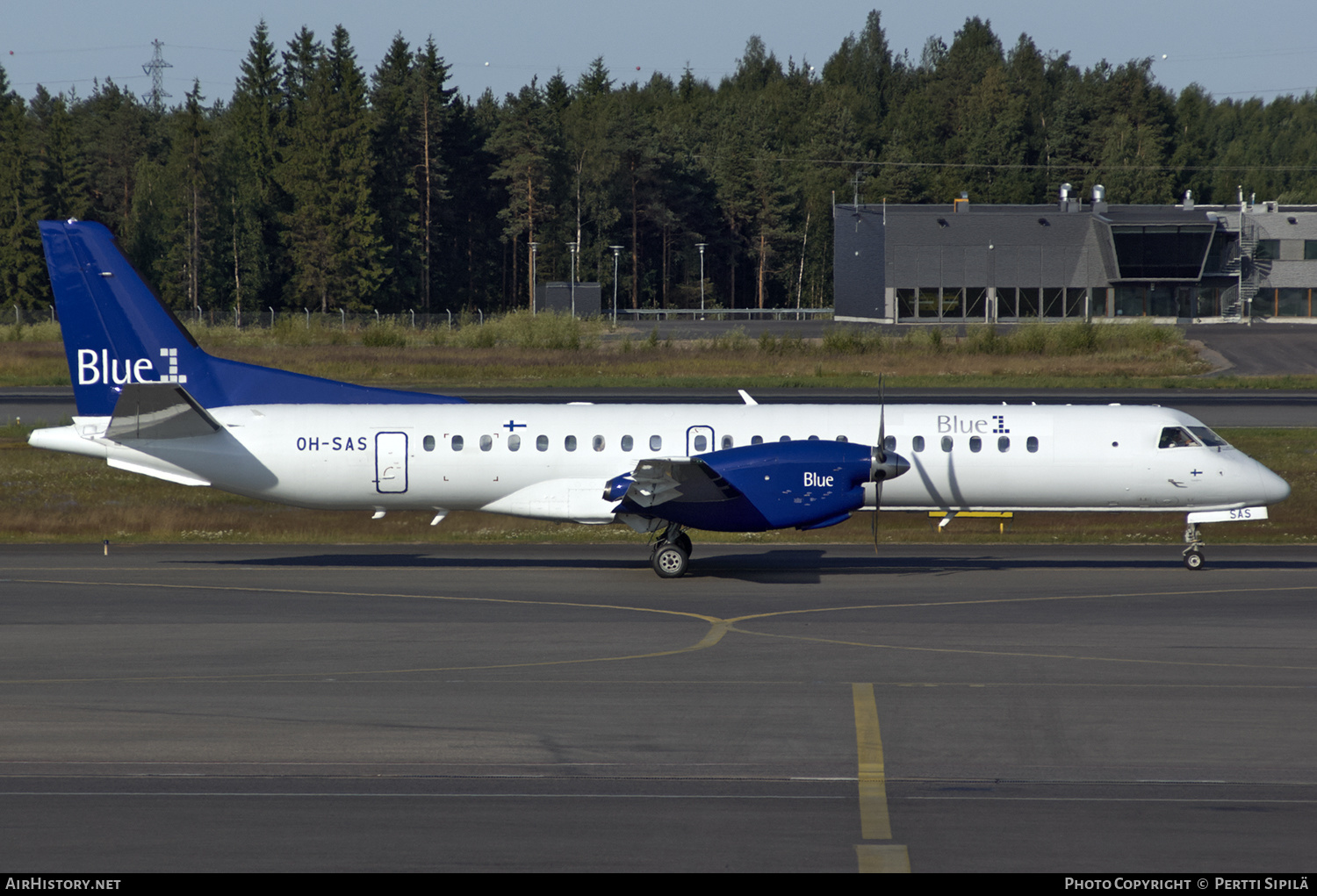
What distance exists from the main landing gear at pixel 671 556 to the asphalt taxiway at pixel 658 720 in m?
0.74

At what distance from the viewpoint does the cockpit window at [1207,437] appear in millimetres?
22641

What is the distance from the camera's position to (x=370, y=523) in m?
30.8

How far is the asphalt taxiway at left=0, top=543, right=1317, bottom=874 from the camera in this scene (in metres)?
9.73

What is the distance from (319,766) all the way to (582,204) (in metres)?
116

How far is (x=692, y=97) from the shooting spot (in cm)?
17275

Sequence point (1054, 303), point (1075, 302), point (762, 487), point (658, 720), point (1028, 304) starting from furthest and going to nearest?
point (1028, 304)
point (1054, 303)
point (1075, 302)
point (762, 487)
point (658, 720)

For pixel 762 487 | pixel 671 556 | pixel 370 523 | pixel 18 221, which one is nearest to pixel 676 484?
pixel 762 487

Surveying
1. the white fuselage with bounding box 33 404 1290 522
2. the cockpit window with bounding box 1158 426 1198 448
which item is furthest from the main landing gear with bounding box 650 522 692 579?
the cockpit window with bounding box 1158 426 1198 448

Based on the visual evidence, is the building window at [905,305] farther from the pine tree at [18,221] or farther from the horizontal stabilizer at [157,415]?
the horizontal stabilizer at [157,415]

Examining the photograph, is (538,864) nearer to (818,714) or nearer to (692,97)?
(818,714)

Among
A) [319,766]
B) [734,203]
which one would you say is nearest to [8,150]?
[734,203]

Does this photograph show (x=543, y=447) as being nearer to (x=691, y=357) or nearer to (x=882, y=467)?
(x=882, y=467)

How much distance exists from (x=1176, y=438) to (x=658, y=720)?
44.4ft

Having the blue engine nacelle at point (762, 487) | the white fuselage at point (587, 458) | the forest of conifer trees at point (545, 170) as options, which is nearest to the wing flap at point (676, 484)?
the blue engine nacelle at point (762, 487)
